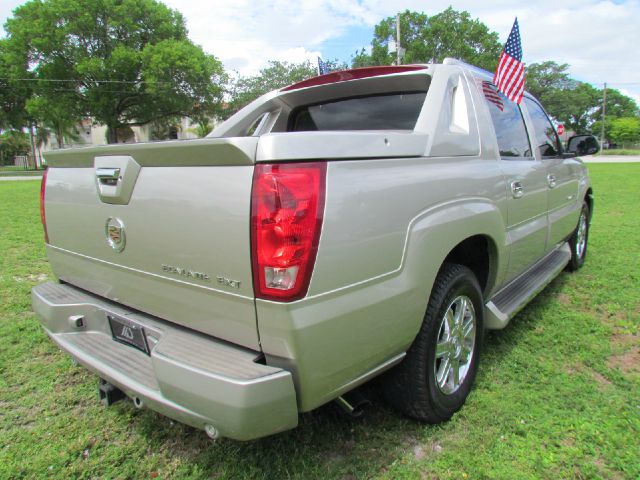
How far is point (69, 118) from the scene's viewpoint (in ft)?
113

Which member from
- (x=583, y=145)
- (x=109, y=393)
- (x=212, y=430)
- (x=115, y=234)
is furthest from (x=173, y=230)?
(x=583, y=145)

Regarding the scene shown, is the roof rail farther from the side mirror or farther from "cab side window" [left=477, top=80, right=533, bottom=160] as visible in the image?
the side mirror

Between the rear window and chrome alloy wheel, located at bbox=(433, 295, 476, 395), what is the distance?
43.4 inches

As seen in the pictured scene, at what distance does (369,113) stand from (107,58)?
37.5 meters

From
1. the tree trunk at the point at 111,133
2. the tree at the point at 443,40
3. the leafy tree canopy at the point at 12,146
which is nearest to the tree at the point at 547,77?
the tree at the point at 443,40

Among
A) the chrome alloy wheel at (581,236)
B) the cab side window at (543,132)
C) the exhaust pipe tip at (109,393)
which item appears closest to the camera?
the exhaust pipe tip at (109,393)

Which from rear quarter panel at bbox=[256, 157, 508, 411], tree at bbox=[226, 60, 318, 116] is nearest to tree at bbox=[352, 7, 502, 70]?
tree at bbox=[226, 60, 318, 116]

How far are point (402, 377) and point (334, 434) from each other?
0.48 metres

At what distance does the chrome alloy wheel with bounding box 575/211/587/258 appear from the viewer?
194 inches

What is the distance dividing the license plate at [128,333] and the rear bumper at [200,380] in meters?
0.02

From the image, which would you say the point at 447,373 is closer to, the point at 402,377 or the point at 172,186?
the point at 402,377

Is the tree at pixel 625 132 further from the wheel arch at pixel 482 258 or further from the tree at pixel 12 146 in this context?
the tree at pixel 12 146

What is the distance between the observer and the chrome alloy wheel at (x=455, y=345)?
232 centimetres

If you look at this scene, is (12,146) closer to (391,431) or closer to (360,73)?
(360,73)
